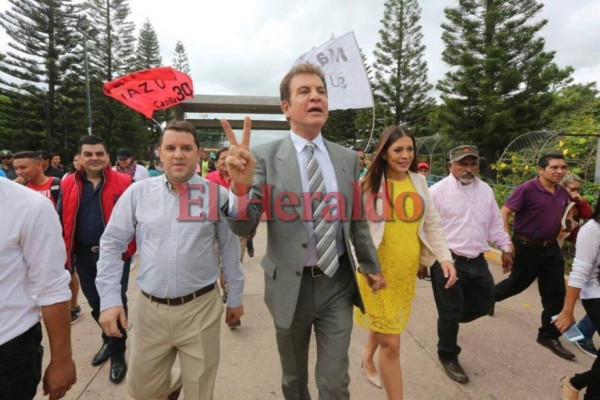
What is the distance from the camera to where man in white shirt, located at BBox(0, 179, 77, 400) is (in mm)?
1291

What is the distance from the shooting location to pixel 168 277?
1877mm

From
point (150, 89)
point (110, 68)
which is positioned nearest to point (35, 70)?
point (110, 68)

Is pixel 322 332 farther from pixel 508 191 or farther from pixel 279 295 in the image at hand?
pixel 508 191

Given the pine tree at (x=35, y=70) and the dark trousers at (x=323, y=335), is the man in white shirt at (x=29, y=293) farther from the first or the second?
the pine tree at (x=35, y=70)

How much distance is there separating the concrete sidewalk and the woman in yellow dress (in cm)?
53

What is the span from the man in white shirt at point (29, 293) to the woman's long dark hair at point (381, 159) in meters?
1.77

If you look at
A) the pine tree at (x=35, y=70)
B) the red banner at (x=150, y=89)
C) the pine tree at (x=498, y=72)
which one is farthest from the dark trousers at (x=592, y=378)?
the pine tree at (x=35, y=70)

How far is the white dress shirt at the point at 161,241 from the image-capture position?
6.17 feet

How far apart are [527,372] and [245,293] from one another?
3036 mm

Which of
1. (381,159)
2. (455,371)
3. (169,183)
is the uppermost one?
(381,159)

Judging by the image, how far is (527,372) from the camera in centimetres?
282

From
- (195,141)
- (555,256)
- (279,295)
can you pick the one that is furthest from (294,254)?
(555,256)

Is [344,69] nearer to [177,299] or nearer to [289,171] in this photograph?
[289,171]

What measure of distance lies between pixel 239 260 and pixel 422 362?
6.17 feet
